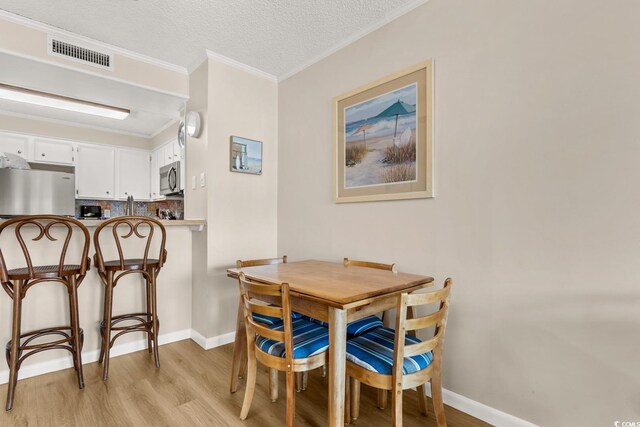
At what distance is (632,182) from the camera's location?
1327mm

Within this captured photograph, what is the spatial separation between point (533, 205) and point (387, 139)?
1.00m

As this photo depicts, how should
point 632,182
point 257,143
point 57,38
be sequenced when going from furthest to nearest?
point 257,143, point 57,38, point 632,182

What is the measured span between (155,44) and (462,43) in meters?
2.34

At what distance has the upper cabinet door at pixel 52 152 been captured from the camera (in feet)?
13.8

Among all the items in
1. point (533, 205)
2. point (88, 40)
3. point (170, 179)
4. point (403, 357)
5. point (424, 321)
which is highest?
point (88, 40)

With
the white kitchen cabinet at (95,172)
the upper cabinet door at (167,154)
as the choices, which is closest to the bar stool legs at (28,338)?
the upper cabinet door at (167,154)

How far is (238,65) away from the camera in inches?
115

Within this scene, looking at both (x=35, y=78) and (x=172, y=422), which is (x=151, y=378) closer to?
(x=172, y=422)

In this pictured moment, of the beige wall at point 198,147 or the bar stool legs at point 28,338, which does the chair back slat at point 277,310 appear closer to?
the bar stool legs at point 28,338

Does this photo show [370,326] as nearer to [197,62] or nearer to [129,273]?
[129,273]

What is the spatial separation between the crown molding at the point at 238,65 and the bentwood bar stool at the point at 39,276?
5.70ft

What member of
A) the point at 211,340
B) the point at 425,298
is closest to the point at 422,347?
the point at 425,298

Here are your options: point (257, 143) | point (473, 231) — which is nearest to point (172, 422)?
point (473, 231)

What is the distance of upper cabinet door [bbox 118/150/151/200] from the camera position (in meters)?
4.89
